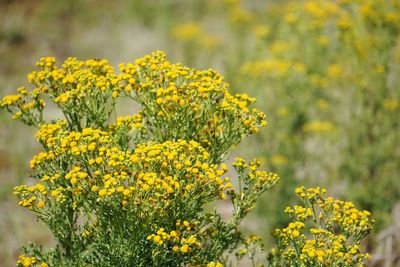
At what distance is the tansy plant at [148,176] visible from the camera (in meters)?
2.85

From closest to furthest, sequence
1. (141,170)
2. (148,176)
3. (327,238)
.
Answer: (148,176), (141,170), (327,238)

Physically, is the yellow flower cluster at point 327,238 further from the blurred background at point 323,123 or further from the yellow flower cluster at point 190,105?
the blurred background at point 323,123

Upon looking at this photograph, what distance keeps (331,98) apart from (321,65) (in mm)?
643

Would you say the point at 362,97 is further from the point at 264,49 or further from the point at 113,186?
the point at 113,186

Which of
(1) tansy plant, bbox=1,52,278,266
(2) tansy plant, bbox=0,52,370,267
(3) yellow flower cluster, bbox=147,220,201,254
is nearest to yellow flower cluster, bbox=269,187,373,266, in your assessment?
(2) tansy plant, bbox=0,52,370,267

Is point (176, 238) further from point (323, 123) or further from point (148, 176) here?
point (323, 123)

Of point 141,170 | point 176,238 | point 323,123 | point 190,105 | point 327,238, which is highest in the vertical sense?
point 323,123

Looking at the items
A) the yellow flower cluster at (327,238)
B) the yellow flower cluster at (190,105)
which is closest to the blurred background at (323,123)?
the yellow flower cluster at (327,238)

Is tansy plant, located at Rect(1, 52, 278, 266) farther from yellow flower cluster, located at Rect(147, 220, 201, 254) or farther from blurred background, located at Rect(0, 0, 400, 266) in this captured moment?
blurred background, located at Rect(0, 0, 400, 266)

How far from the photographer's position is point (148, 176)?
109 inches

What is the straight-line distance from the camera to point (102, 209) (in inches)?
111

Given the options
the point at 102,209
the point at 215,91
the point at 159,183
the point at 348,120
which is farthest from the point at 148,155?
the point at 348,120

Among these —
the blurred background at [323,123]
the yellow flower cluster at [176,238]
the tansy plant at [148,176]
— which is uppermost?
the blurred background at [323,123]

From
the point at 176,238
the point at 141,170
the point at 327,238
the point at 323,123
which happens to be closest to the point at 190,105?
the point at 141,170
